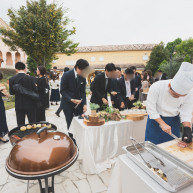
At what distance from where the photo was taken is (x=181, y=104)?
178 centimetres

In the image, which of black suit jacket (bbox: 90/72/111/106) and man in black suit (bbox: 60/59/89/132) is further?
black suit jacket (bbox: 90/72/111/106)

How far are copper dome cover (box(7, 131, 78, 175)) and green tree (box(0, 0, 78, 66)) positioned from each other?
1131 centimetres

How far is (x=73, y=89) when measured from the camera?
276cm

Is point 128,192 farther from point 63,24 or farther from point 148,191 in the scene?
point 63,24

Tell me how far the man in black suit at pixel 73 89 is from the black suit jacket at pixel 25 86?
0.65 meters

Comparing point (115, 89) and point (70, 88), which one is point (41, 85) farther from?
point (115, 89)

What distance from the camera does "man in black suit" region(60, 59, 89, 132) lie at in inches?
103

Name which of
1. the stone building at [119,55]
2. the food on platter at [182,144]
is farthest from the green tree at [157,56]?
the food on platter at [182,144]

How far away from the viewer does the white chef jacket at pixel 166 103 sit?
1.70 metres

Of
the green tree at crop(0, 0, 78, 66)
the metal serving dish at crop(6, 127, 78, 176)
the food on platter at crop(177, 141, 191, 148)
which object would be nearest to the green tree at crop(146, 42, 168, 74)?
the green tree at crop(0, 0, 78, 66)

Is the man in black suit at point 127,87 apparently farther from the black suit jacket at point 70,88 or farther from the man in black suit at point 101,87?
the black suit jacket at point 70,88

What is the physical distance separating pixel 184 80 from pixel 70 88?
197 cm

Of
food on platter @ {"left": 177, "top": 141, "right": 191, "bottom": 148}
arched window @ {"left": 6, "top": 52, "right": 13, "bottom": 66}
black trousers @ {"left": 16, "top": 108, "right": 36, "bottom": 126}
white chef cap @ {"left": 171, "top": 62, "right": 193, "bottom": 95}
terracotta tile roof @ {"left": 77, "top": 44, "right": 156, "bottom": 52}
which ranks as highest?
terracotta tile roof @ {"left": 77, "top": 44, "right": 156, "bottom": 52}

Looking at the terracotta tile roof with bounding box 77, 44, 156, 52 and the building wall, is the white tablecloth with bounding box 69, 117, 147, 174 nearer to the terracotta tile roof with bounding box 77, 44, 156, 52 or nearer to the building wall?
the building wall
